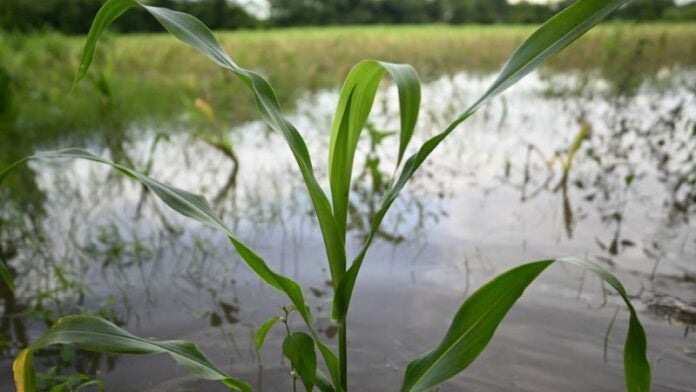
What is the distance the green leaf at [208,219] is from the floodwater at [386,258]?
280mm

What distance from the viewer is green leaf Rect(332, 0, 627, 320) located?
29.3 inches

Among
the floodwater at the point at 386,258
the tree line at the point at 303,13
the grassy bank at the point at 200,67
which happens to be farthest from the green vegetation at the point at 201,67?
the tree line at the point at 303,13

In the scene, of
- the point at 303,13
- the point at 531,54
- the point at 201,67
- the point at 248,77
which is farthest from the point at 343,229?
the point at 303,13

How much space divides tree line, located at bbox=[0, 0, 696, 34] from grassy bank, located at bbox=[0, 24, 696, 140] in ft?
28.0

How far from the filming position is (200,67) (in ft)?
20.1

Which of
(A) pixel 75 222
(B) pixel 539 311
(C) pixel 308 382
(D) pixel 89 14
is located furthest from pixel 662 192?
(D) pixel 89 14

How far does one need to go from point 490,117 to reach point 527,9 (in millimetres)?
15163

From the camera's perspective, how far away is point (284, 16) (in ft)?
80.4

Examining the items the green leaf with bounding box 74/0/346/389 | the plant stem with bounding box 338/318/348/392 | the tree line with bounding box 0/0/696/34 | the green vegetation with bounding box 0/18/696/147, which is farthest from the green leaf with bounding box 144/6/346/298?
the tree line with bounding box 0/0/696/34

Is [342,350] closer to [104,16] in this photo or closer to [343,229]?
[343,229]

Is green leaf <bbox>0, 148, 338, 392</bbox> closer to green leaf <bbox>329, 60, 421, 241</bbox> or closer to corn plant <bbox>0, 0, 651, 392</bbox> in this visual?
corn plant <bbox>0, 0, 651, 392</bbox>

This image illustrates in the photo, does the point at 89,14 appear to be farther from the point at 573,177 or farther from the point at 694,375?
the point at 694,375

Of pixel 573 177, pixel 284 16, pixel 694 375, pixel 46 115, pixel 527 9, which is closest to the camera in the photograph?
pixel 694 375

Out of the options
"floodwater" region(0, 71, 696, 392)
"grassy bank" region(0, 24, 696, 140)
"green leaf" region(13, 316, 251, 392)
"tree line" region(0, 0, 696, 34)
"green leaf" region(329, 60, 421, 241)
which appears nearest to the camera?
"green leaf" region(13, 316, 251, 392)
